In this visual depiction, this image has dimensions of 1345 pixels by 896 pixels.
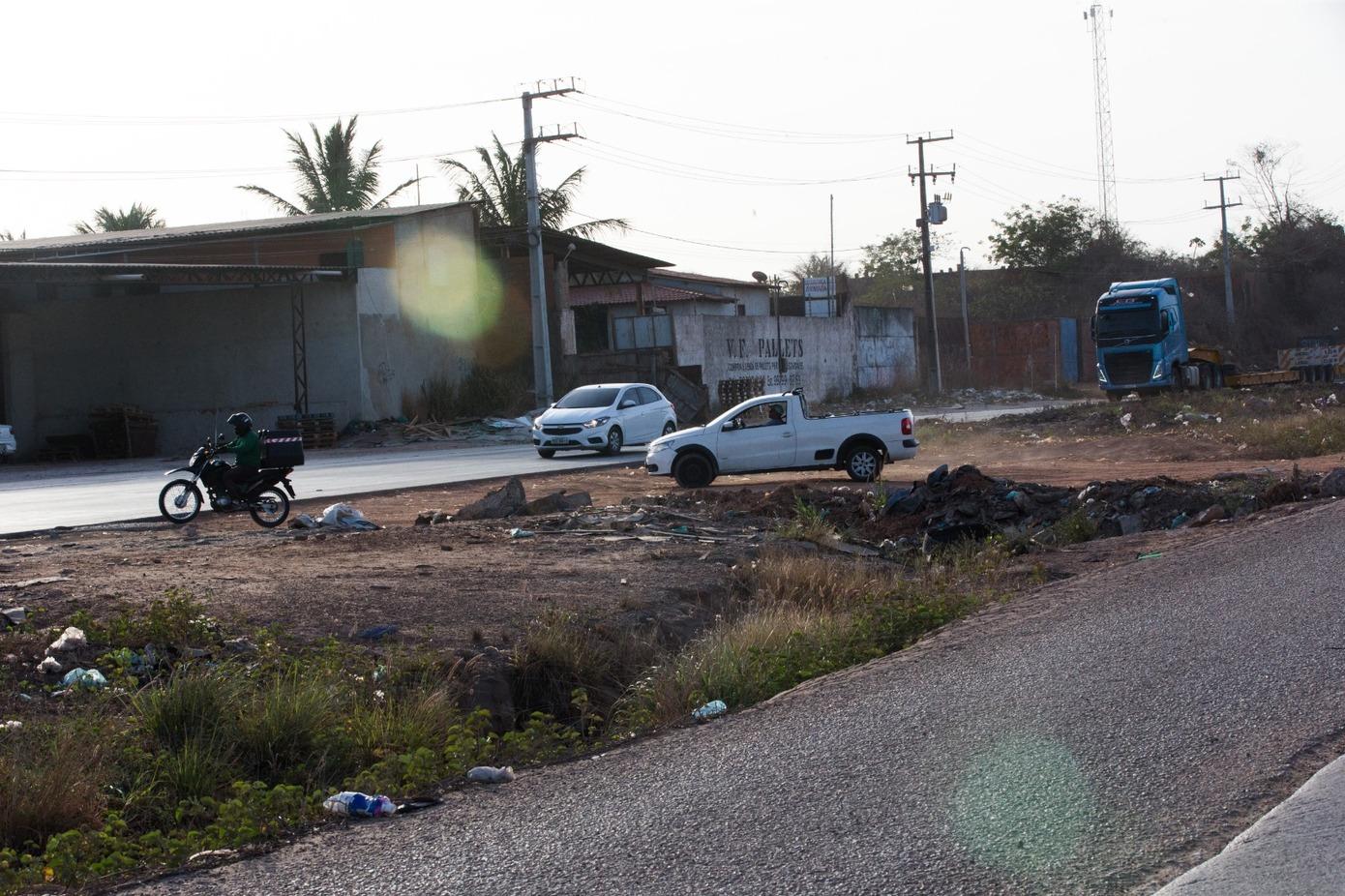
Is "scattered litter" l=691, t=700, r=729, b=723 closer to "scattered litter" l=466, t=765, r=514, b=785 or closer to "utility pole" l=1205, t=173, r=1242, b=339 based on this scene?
"scattered litter" l=466, t=765, r=514, b=785

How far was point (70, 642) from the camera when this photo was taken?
28.5ft

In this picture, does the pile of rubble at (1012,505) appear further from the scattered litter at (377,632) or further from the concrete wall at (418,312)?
the concrete wall at (418,312)

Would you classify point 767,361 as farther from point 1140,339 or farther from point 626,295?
point 1140,339

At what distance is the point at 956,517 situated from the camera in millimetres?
16609

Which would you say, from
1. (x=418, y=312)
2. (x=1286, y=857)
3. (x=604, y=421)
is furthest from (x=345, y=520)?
(x=418, y=312)

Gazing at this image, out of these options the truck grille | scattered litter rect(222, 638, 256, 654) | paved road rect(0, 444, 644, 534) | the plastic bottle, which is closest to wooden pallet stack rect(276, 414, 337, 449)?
paved road rect(0, 444, 644, 534)

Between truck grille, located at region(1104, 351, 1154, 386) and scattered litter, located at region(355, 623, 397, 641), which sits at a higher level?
truck grille, located at region(1104, 351, 1154, 386)

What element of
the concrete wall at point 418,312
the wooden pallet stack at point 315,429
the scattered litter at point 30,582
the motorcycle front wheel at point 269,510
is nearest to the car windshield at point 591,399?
the wooden pallet stack at point 315,429

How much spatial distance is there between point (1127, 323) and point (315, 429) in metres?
24.8

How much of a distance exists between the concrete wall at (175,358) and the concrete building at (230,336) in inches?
1.2

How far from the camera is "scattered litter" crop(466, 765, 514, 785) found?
615cm

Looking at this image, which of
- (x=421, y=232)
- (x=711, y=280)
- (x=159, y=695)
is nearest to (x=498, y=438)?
(x=421, y=232)

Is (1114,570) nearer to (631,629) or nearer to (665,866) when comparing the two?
(631,629)

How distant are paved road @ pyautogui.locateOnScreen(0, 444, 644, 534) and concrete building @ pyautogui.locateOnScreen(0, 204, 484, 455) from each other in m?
5.69
